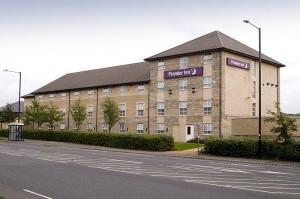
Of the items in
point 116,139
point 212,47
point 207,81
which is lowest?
point 116,139

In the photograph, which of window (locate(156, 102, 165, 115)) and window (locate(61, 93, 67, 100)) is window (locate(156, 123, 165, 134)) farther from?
window (locate(61, 93, 67, 100))

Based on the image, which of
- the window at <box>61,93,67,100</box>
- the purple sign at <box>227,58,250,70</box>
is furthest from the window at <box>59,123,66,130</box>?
the purple sign at <box>227,58,250,70</box>

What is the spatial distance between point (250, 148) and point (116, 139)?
52.8 feet

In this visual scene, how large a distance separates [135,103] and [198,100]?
36.2 feet

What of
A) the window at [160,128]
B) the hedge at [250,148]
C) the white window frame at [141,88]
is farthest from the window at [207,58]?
the hedge at [250,148]

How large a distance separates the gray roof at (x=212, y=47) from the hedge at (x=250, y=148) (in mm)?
18545

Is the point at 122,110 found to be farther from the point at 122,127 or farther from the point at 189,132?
the point at 189,132

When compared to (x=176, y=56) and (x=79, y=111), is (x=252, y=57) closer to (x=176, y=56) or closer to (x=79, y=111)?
(x=176, y=56)

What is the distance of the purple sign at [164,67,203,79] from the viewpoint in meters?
52.4

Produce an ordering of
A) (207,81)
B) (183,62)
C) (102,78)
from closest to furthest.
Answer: (207,81) → (183,62) → (102,78)

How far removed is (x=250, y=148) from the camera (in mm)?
31453

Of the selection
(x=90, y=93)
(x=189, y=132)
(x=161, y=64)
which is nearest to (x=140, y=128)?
(x=189, y=132)

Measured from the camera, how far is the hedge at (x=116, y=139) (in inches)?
1554

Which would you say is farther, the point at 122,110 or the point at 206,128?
the point at 122,110
